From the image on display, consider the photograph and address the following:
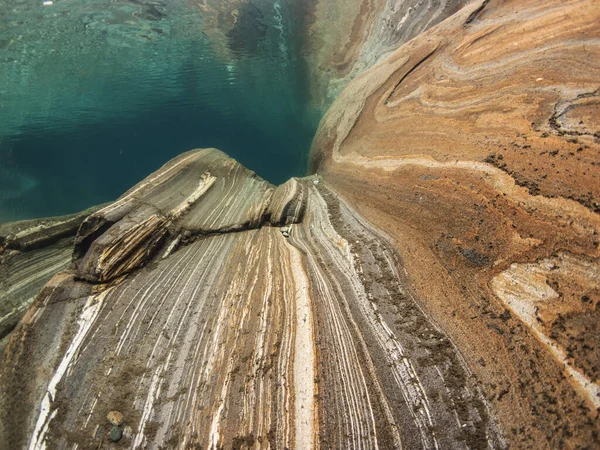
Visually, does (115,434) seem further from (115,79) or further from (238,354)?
(115,79)

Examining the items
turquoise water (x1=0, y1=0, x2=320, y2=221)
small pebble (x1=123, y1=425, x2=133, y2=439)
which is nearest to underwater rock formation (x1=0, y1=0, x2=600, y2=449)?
small pebble (x1=123, y1=425, x2=133, y2=439)

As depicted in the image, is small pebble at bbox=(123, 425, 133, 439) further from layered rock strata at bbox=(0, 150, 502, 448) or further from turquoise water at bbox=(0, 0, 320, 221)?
turquoise water at bbox=(0, 0, 320, 221)

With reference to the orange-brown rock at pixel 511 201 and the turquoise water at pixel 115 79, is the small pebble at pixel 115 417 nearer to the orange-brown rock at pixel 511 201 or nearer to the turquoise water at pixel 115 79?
the orange-brown rock at pixel 511 201

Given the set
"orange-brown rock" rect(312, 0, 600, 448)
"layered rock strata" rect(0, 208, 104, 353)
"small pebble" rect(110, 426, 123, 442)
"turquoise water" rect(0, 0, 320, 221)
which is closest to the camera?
"orange-brown rock" rect(312, 0, 600, 448)

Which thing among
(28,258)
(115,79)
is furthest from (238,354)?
(115,79)

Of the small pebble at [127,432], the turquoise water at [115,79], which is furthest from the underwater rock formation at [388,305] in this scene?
the turquoise water at [115,79]

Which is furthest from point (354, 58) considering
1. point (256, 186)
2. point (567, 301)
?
point (567, 301)

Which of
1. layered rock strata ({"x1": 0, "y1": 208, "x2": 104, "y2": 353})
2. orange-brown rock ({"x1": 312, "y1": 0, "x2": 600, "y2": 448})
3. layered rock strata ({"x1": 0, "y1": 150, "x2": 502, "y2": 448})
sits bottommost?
layered rock strata ({"x1": 0, "y1": 208, "x2": 104, "y2": 353})
